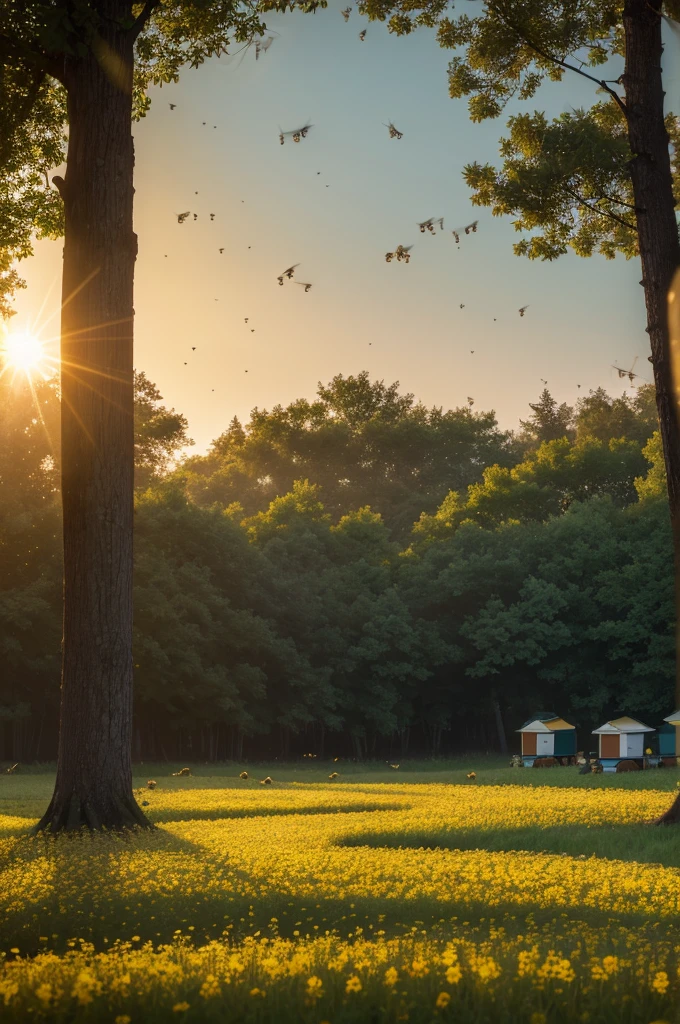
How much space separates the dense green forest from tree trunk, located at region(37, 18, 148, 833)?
22954 millimetres

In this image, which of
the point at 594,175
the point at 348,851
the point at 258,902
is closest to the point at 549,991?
the point at 258,902

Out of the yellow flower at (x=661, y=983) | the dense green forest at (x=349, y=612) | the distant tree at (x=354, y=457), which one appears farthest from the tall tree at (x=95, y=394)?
the distant tree at (x=354, y=457)

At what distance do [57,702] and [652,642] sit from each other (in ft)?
85.2

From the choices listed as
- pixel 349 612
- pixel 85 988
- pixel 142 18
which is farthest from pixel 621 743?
pixel 85 988

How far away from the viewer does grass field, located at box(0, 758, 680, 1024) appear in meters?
5.09

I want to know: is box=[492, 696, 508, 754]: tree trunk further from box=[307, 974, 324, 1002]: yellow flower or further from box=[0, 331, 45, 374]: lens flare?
box=[307, 974, 324, 1002]: yellow flower

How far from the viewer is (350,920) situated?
7.86 metres

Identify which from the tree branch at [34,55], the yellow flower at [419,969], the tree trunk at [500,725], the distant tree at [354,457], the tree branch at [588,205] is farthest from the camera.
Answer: the distant tree at [354,457]

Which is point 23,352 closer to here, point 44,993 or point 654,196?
point 654,196

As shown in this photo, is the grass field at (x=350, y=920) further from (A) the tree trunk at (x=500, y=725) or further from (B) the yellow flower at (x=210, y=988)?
(A) the tree trunk at (x=500, y=725)

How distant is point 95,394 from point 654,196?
342 inches

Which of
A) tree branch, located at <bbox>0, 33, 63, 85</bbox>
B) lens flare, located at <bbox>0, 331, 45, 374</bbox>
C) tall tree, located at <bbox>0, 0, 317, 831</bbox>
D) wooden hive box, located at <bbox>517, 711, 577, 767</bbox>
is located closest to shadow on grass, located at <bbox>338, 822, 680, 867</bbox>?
tall tree, located at <bbox>0, 0, 317, 831</bbox>

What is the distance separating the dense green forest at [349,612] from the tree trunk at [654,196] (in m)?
24.6

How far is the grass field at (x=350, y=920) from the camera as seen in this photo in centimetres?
509
